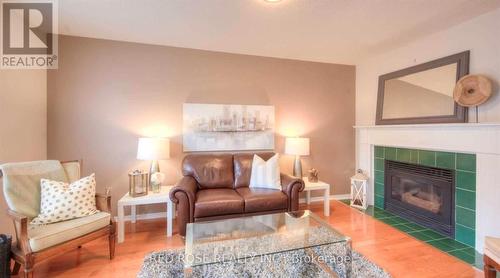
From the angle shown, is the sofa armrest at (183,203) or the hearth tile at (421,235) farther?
the hearth tile at (421,235)

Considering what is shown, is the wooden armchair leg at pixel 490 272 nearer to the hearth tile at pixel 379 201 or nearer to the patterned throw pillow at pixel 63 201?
the hearth tile at pixel 379 201

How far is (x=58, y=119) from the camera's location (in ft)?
9.41

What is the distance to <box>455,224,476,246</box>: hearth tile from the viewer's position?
2.38m

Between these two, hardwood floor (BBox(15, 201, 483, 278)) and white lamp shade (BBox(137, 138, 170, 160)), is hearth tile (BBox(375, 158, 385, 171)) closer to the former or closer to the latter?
hardwood floor (BBox(15, 201, 483, 278))

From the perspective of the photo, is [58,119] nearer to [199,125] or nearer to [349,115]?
[199,125]

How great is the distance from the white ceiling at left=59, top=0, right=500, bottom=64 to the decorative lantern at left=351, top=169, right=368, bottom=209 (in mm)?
1939

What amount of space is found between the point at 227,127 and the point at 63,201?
2.05m

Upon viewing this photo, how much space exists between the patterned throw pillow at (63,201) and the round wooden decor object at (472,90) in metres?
3.86

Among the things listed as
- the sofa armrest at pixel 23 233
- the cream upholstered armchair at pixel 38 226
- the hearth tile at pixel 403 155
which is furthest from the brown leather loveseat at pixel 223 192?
the hearth tile at pixel 403 155

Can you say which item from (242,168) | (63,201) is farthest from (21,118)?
(242,168)

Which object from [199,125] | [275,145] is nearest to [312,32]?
[275,145]

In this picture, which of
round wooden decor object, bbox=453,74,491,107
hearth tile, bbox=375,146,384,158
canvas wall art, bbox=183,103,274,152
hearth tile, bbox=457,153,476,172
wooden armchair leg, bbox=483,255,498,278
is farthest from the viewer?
hearth tile, bbox=375,146,384,158

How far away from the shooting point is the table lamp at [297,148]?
3.40m

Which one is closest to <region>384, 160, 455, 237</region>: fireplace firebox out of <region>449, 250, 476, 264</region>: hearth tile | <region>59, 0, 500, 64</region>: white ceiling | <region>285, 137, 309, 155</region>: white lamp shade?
<region>449, 250, 476, 264</region>: hearth tile
